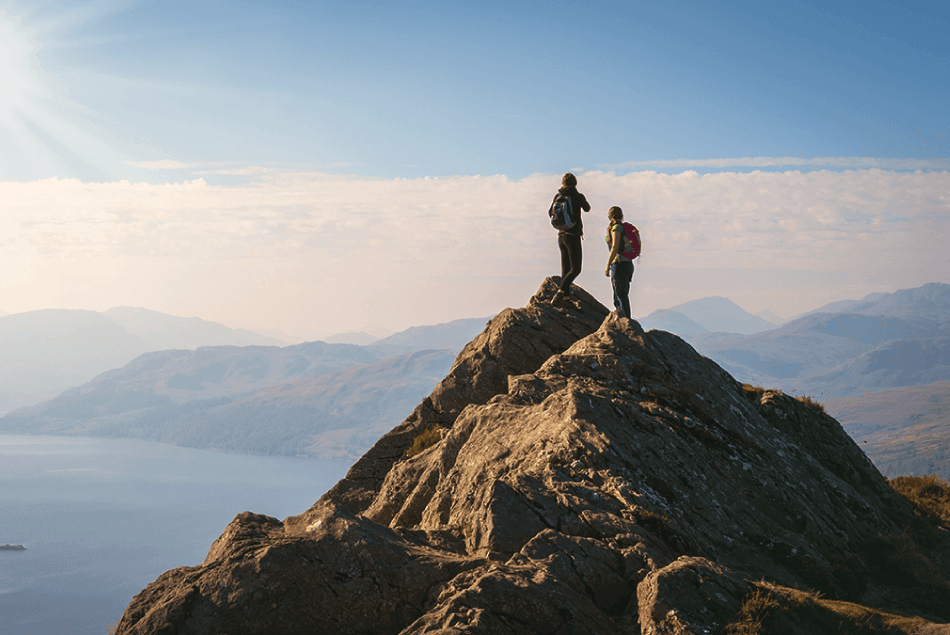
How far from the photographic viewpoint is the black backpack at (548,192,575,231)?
75.0ft

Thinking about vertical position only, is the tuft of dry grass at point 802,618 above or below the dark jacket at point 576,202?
below

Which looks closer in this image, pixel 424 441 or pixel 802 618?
pixel 802 618

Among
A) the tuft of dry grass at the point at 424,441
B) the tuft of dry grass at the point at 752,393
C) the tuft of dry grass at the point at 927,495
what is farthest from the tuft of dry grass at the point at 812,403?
the tuft of dry grass at the point at 424,441

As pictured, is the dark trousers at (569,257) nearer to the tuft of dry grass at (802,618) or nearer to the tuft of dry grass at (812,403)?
the tuft of dry grass at (812,403)

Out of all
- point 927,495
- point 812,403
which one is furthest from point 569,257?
point 927,495

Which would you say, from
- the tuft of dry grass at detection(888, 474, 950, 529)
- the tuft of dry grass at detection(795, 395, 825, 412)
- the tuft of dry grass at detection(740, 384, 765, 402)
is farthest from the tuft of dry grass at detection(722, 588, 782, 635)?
the tuft of dry grass at detection(795, 395, 825, 412)

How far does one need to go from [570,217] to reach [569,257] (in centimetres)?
206

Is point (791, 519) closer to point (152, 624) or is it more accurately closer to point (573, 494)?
point (573, 494)

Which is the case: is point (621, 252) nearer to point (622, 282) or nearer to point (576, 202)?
point (622, 282)

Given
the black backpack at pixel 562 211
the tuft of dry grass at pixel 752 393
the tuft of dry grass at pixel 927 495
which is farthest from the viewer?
the black backpack at pixel 562 211

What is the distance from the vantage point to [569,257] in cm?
2452

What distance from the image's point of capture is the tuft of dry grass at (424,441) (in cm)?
2153

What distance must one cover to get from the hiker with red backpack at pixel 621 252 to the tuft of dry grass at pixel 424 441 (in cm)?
783

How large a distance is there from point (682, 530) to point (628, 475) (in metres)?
1.59
